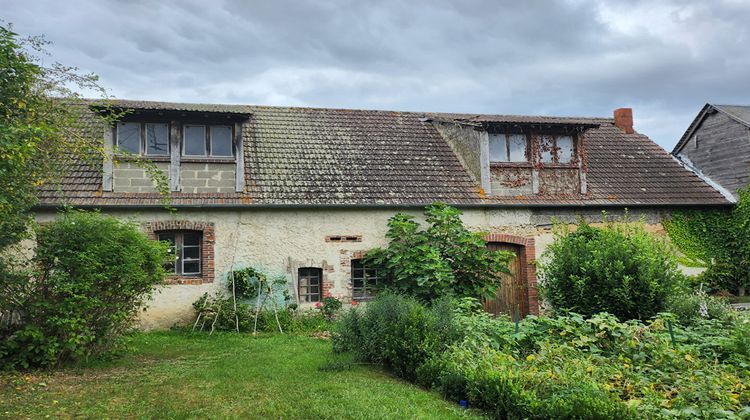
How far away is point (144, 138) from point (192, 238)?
262 centimetres

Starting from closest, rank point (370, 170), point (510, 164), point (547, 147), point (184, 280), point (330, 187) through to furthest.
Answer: point (184, 280)
point (330, 187)
point (370, 170)
point (510, 164)
point (547, 147)

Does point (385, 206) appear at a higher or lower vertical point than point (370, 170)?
lower

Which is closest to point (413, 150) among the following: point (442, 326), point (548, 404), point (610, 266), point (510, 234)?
point (510, 234)

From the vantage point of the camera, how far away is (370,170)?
1545cm

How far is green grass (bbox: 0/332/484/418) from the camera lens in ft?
21.0

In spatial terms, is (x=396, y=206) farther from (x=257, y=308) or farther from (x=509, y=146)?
(x=257, y=308)

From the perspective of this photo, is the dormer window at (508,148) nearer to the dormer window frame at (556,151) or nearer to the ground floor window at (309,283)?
the dormer window frame at (556,151)

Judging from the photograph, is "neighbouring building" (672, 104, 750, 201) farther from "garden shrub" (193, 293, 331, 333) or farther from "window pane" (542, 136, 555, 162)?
"garden shrub" (193, 293, 331, 333)

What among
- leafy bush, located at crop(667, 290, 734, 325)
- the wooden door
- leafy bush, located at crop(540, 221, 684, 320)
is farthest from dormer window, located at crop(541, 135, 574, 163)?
leafy bush, located at crop(667, 290, 734, 325)

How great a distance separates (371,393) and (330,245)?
7.30 metres

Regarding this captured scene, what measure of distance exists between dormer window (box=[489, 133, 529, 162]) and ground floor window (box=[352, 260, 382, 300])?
15.0ft

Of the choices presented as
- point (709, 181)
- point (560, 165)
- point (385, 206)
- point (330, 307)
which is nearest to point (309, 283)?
point (330, 307)

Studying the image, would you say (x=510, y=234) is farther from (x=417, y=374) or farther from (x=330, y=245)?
(x=417, y=374)

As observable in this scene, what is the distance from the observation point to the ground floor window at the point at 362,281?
1445 centimetres
